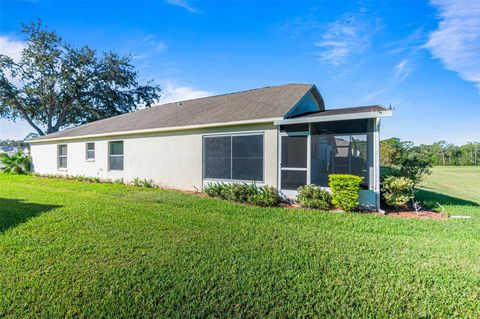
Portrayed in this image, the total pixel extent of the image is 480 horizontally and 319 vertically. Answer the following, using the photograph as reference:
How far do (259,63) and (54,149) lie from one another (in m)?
15.1

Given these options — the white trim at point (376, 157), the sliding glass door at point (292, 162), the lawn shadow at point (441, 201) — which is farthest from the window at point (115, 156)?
the lawn shadow at point (441, 201)

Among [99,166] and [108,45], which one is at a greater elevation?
[108,45]

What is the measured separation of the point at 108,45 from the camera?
29.1 m

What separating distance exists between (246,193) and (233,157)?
5.58ft

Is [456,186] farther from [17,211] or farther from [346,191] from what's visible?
[17,211]

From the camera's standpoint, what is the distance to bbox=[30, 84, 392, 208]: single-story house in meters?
8.00

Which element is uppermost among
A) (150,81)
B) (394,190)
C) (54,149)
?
(150,81)

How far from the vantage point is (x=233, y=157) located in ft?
30.9

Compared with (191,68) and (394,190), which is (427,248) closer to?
(394,190)

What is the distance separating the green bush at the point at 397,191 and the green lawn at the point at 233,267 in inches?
61.4

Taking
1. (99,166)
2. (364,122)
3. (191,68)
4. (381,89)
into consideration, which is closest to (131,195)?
(99,166)

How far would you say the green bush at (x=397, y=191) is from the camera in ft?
24.2

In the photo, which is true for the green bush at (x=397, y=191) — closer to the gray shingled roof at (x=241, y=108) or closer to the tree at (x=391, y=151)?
the tree at (x=391, y=151)

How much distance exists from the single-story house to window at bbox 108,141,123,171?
0.05 metres
